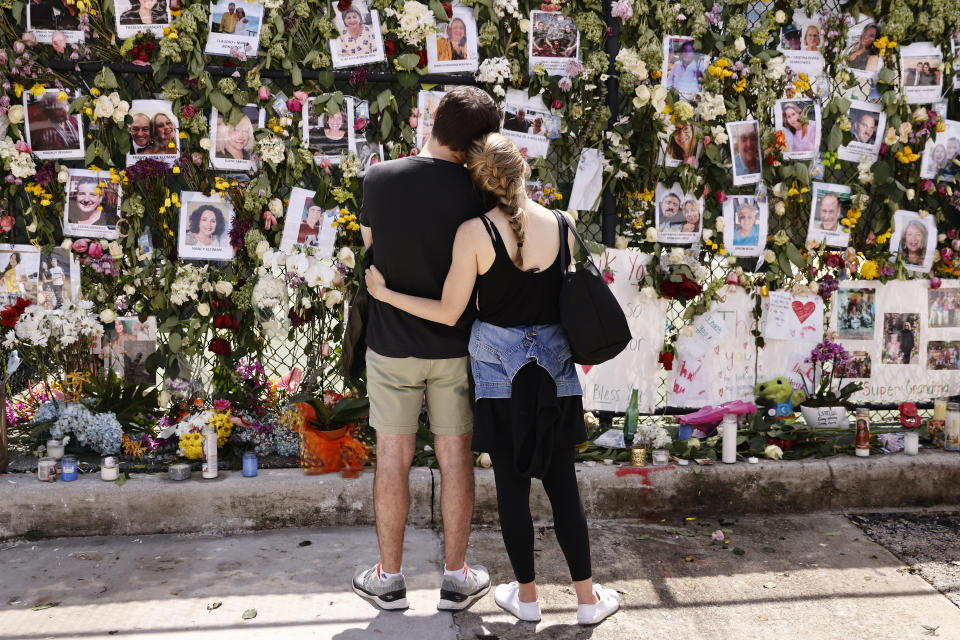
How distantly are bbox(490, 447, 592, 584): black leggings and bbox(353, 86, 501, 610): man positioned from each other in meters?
0.25

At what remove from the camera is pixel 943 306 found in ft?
15.7

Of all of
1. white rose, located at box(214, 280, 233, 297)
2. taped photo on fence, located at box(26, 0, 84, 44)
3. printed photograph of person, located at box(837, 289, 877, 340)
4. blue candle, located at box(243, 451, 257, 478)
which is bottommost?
blue candle, located at box(243, 451, 257, 478)

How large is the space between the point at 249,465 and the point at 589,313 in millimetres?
2008

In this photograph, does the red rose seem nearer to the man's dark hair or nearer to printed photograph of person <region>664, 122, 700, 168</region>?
the man's dark hair

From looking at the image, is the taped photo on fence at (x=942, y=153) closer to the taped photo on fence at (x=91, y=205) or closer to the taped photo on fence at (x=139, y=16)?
the taped photo on fence at (x=139, y=16)

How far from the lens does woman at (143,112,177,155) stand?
167 inches

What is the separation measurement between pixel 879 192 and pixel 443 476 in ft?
10.4

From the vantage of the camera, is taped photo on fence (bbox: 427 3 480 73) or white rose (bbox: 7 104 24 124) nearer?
white rose (bbox: 7 104 24 124)

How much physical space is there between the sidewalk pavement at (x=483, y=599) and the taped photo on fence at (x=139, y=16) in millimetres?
2471

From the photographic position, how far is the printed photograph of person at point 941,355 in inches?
189

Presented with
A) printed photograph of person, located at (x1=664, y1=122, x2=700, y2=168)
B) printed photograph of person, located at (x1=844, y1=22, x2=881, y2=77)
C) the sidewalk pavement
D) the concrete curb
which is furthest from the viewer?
printed photograph of person, located at (x1=844, y1=22, x2=881, y2=77)

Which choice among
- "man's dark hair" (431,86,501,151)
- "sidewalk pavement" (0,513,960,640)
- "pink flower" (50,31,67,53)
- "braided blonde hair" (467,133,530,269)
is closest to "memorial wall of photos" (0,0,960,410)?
"pink flower" (50,31,67,53)

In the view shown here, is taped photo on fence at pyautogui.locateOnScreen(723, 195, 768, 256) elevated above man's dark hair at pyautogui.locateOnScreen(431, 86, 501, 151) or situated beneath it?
situated beneath

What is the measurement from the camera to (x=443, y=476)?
3.08 metres
